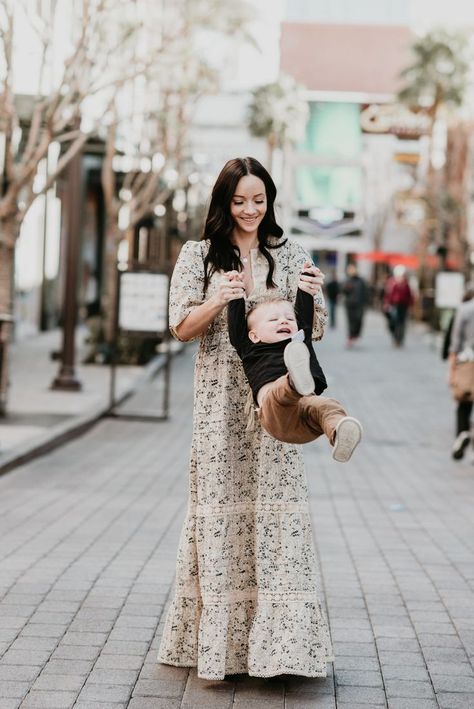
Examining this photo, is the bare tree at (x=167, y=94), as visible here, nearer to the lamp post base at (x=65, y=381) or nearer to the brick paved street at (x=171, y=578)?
the lamp post base at (x=65, y=381)

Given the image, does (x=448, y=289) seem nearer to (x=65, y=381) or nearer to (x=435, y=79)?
(x=65, y=381)

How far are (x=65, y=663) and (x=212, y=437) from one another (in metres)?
1.15

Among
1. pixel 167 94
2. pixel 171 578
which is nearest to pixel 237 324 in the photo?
pixel 171 578

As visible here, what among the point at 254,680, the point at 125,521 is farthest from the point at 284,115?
the point at 254,680

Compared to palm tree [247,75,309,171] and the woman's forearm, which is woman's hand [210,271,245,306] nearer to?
the woman's forearm

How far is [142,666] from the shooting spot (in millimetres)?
5262

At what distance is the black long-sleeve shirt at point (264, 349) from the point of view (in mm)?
4473

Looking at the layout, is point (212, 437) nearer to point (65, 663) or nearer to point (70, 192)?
point (65, 663)

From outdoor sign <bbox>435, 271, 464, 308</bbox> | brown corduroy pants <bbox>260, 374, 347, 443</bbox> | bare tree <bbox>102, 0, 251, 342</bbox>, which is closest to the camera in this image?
brown corduroy pants <bbox>260, 374, 347, 443</bbox>

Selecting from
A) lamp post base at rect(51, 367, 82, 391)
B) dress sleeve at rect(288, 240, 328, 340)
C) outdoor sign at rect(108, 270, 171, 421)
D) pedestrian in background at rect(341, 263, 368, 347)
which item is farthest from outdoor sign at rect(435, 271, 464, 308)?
dress sleeve at rect(288, 240, 328, 340)

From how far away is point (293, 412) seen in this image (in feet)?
14.0

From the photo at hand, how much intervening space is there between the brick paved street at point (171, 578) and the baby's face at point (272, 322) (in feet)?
4.36

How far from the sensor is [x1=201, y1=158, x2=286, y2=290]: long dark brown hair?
4.90 metres

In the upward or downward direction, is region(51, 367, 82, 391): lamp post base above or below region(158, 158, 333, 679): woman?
below
